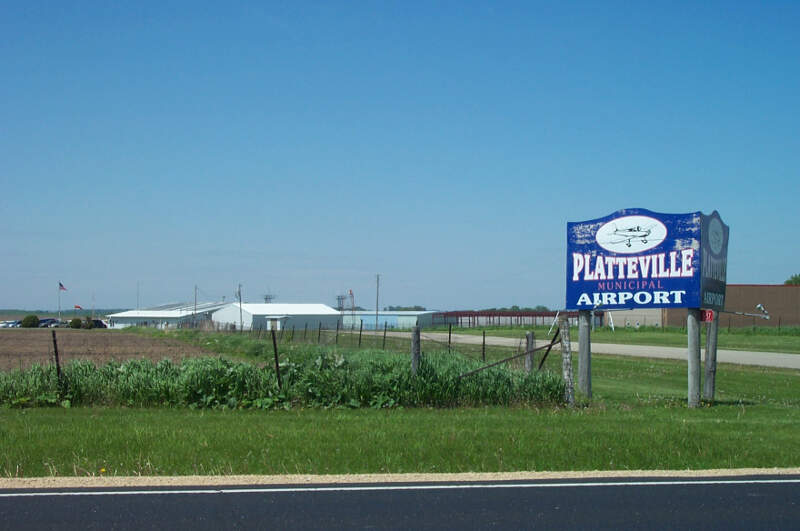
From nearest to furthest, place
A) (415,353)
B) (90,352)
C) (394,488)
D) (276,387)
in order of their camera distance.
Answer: (394,488) < (276,387) < (415,353) < (90,352)

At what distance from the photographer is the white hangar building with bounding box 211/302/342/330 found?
10025 centimetres

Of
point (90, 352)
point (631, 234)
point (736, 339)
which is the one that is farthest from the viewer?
point (736, 339)

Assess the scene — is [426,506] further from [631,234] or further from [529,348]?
[631,234]

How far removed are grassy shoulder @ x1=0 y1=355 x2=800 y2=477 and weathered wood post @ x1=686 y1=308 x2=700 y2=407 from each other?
1006mm

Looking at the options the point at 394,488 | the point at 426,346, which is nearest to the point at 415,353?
the point at 394,488

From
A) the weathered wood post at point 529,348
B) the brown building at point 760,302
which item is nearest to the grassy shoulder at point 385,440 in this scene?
the weathered wood post at point 529,348

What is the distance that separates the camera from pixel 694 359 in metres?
15.7

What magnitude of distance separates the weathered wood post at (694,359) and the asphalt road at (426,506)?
672 cm

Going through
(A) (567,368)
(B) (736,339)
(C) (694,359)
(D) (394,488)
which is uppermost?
(C) (694,359)

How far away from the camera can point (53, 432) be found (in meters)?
11.2

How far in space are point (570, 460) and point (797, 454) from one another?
3200 mm

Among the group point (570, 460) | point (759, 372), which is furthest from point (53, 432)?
point (759, 372)

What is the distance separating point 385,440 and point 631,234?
8258mm

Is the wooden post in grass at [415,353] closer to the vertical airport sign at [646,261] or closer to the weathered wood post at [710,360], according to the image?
the vertical airport sign at [646,261]
